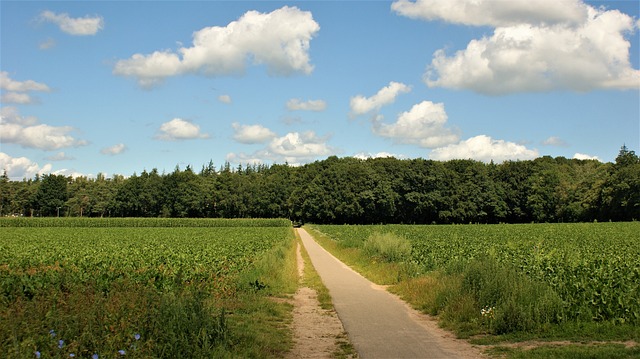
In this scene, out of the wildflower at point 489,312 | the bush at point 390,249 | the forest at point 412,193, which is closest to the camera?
the wildflower at point 489,312

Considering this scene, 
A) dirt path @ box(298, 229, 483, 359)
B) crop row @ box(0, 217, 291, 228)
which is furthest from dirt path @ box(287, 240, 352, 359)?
crop row @ box(0, 217, 291, 228)

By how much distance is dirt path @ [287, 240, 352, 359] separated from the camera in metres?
9.69

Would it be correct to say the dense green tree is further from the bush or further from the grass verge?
the grass verge

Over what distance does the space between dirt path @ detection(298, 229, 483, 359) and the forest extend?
8079cm

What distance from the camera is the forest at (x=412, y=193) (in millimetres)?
92438

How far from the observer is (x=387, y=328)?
1152 centimetres

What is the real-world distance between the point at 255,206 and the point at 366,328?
11278cm

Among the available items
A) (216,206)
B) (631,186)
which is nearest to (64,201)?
(216,206)

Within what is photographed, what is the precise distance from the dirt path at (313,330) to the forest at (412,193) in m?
83.3

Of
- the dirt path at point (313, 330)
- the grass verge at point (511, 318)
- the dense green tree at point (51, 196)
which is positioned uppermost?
the dense green tree at point (51, 196)

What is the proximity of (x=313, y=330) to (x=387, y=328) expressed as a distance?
67.8 inches

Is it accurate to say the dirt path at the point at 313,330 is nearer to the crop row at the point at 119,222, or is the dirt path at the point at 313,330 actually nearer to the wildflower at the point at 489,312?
the wildflower at the point at 489,312

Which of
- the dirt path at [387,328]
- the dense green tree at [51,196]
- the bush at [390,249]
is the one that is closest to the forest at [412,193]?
the dense green tree at [51,196]

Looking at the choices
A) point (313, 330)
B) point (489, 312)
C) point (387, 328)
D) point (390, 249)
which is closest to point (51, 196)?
point (390, 249)
